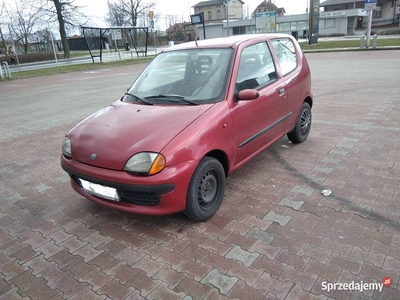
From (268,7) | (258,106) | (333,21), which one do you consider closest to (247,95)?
(258,106)

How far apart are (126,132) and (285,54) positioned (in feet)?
9.38

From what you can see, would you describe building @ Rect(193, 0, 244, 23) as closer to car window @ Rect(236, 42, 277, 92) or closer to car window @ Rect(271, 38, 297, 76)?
car window @ Rect(271, 38, 297, 76)

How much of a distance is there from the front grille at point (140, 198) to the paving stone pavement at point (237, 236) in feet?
1.28

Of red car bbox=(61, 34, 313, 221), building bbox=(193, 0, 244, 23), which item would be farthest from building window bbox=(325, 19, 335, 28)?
red car bbox=(61, 34, 313, 221)

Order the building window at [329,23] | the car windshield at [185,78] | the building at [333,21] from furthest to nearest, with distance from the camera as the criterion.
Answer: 1. the building window at [329,23]
2. the building at [333,21]
3. the car windshield at [185,78]

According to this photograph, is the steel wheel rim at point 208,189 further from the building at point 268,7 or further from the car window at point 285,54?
the building at point 268,7

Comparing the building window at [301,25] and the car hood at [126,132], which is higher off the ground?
the building window at [301,25]

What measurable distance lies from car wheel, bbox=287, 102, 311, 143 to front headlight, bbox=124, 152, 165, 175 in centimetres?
295

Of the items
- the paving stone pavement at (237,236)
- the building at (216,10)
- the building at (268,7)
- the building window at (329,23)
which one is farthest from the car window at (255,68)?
the building at (216,10)

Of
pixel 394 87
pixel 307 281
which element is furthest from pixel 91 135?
pixel 394 87

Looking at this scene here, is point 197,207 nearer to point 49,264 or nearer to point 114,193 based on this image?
point 114,193

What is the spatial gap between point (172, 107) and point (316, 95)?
6.80m

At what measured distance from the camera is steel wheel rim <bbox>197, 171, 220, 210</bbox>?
315 cm

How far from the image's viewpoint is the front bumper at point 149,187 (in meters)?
2.79
